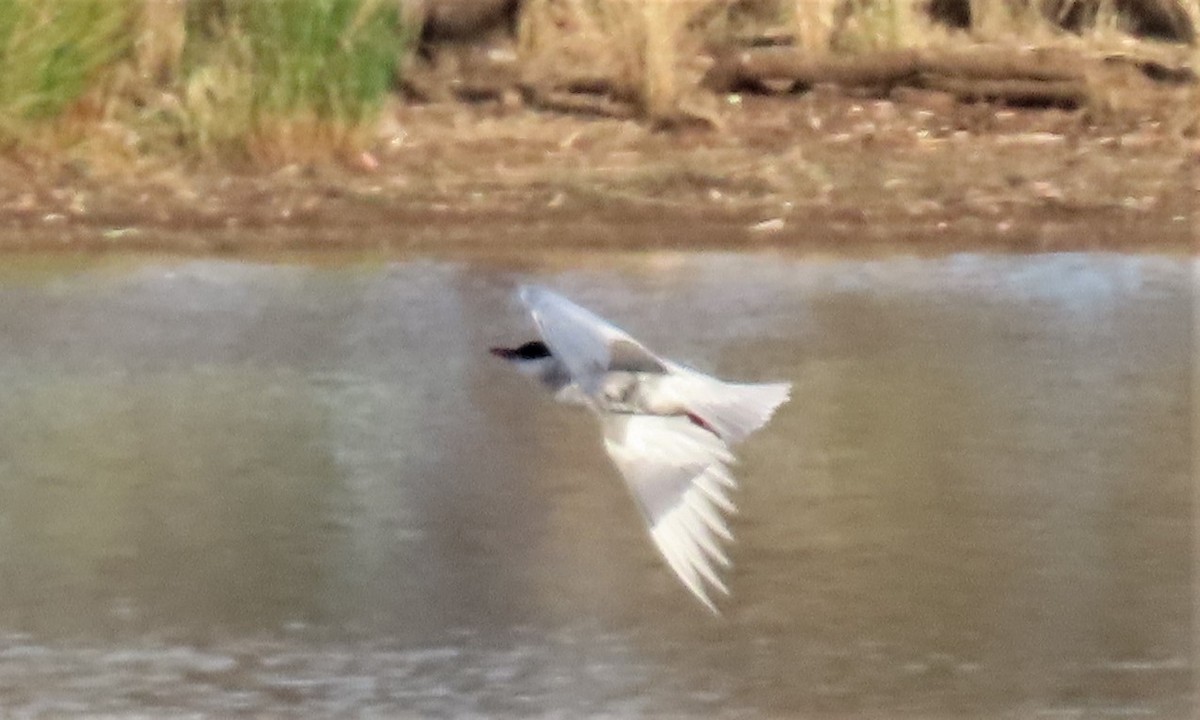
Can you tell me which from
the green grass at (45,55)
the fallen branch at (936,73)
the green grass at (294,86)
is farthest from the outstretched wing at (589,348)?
the fallen branch at (936,73)

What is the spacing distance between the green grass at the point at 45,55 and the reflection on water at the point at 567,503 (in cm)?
136

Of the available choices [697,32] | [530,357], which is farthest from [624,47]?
[530,357]

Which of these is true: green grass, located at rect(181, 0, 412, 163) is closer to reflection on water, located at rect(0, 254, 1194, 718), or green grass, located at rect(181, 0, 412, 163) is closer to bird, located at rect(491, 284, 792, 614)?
reflection on water, located at rect(0, 254, 1194, 718)

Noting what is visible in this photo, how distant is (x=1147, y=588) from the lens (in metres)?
4.69

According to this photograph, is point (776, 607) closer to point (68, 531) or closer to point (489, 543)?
point (489, 543)

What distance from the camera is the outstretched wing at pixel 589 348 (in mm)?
Answer: 3867

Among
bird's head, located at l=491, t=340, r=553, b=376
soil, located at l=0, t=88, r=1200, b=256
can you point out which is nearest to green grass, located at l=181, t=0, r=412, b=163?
soil, located at l=0, t=88, r=1200, b=256

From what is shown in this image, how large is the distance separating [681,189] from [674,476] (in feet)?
Answer: 16.5

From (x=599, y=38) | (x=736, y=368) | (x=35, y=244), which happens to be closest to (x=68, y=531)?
(x=736, y=368)

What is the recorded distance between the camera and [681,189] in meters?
8.66

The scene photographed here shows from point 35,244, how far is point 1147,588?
15.5ft

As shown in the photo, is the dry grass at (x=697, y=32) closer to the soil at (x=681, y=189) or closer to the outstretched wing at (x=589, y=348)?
the soil at (x=681, y=189)

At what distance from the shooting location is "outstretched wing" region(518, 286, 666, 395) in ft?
12.7

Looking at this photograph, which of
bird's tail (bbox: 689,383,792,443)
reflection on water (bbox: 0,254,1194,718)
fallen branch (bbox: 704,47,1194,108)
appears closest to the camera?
bird's tail (bbox: 689,383,792,443)
